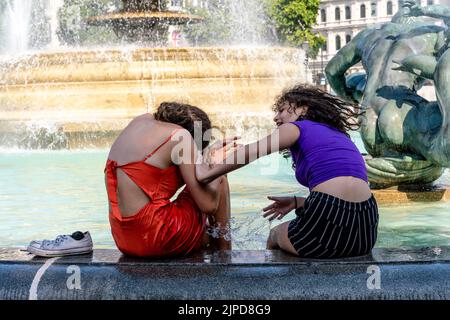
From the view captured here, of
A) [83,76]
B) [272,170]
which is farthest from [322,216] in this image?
[83,76]

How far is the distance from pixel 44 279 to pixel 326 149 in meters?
1.15

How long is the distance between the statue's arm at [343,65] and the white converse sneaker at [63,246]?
169 inches

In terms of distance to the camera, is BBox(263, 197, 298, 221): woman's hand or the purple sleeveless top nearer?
the purple sleeveless top

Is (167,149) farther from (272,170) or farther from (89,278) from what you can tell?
(272,170)

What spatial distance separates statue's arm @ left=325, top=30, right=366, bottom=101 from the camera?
7270mm

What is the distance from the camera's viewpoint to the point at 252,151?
128 inches

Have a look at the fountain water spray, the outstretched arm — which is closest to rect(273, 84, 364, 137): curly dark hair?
the outstretched arm

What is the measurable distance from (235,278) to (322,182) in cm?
53

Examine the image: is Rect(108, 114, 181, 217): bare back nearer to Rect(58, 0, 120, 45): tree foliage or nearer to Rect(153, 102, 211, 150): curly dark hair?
Rect(153, 102, 211, 150): curly dark hair

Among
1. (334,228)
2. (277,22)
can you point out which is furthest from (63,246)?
(277,22)

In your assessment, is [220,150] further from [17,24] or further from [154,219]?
[17,24]

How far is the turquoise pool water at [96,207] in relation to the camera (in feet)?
16.6

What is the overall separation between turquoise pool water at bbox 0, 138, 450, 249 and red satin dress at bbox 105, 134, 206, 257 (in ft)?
1.43

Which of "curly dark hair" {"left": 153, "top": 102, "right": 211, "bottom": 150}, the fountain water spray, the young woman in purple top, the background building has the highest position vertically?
"curly dark hair" {"left": 153, "top": 102, "right": 211, "bottom": 150}
